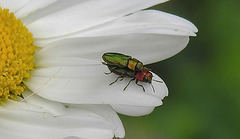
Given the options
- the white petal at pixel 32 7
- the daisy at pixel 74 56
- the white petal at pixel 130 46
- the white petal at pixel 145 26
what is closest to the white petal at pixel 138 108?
the daisy at pixel 74 56

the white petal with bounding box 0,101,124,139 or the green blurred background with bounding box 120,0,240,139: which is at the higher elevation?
the white petal with bounding box 0,101,124,139

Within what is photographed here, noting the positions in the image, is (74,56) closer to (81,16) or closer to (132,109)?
(81,16)

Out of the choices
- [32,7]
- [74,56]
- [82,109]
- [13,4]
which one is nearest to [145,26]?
[74,56]

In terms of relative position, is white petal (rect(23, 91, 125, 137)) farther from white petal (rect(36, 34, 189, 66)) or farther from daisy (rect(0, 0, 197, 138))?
white petal (rect(36, 34, 189, 66))

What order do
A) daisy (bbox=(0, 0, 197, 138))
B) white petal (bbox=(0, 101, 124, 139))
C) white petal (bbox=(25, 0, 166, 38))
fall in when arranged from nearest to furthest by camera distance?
white petal (bbox=(0, 101, 124, 139)) → daisy (bbox=(0, 0, 197, 138)) → white petal (bbox=(25, 0, 166, 38))

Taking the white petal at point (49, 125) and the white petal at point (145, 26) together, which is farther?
the white petal at point (145, 26)

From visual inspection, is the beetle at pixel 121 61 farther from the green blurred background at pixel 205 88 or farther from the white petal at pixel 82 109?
the green blurred background at pixel 205 88

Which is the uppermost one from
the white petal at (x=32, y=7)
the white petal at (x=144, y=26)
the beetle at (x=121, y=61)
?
the white petal at (x=32, y=7)

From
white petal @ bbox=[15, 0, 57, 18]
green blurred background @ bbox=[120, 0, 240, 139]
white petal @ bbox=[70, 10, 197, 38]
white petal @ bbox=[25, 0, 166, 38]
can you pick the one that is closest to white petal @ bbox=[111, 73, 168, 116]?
white petal @ bbox=[70, 10, 197, 38]
